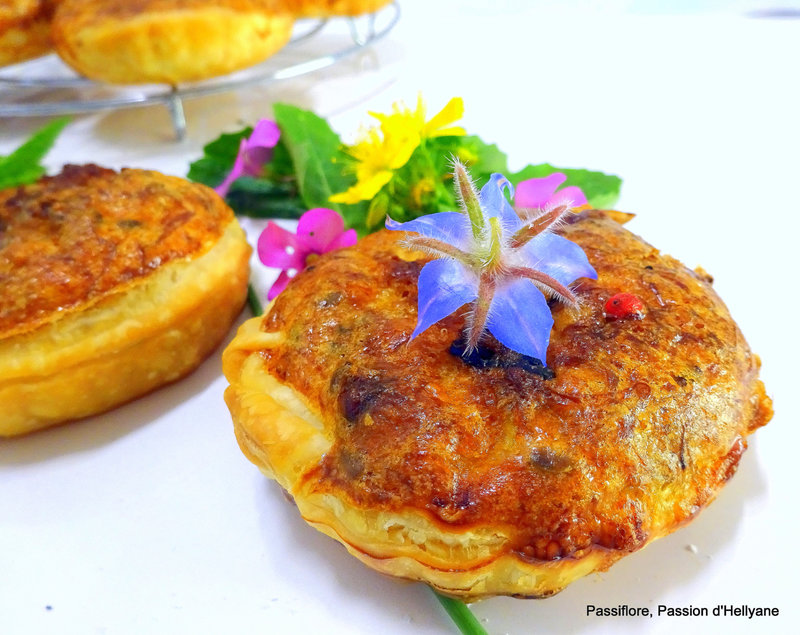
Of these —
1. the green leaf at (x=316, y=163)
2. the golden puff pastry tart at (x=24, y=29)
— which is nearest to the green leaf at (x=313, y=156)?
the green leaf at (x=316, y=163)

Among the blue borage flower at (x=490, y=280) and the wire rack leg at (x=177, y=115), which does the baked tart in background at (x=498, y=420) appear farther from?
the wire rack leg at (x=177, y=115)

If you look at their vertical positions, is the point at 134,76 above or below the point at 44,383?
above

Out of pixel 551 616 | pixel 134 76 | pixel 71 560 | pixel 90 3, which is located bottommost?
pixel 71 560

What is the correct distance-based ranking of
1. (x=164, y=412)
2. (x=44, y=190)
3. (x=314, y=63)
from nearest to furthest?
(x=164, y=412)
(x=44, y=190)
(x=314, y=63)

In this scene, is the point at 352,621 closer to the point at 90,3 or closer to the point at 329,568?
the point at 329,568

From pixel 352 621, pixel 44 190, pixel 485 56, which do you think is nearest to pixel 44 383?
pixel 44 190

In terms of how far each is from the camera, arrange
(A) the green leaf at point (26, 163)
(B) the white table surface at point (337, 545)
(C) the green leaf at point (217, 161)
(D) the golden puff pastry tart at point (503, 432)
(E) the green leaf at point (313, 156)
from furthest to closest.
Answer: (C) the green leaf at point (217, 161) → (E) the green leaf at point (313, 156) → (A) the green leaf at point (26, 163) → (B) the white table surface at point (337, 545) → (D) the golden puff pastry tart at point (503, 432)

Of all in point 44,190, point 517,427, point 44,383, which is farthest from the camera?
point 44,190

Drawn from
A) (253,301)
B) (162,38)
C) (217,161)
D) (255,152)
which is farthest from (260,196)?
(162,38)
